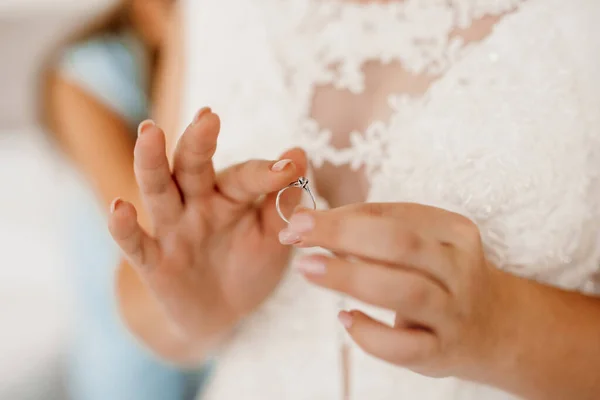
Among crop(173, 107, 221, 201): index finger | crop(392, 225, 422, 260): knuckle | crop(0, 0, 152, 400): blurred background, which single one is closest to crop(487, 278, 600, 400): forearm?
crop(392, 225, 422, 260): knuckle

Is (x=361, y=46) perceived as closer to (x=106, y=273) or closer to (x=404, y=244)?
(x=404, y=244)

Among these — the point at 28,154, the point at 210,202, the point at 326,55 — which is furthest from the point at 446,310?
the point at 28,154

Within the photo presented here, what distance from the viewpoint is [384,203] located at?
0.38 meters

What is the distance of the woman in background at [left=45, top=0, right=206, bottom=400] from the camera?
884mm

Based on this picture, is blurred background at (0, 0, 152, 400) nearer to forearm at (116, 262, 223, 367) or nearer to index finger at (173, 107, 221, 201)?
forearm at (116, 262, 223, 367)

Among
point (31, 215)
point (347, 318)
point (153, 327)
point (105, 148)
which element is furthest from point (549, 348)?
point (31, 215)

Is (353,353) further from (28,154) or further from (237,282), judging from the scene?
(28,154)

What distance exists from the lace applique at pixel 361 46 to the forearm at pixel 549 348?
18 cm

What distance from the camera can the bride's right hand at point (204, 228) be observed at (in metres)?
0.40

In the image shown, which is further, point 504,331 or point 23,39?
point 23,39

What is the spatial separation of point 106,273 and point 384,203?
71 cm

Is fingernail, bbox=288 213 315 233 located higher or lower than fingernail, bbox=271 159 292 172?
lower

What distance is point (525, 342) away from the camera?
40 cm

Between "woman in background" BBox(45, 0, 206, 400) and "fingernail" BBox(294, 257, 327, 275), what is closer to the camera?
"fingernail" BBox(294, 257, 327, 275)
